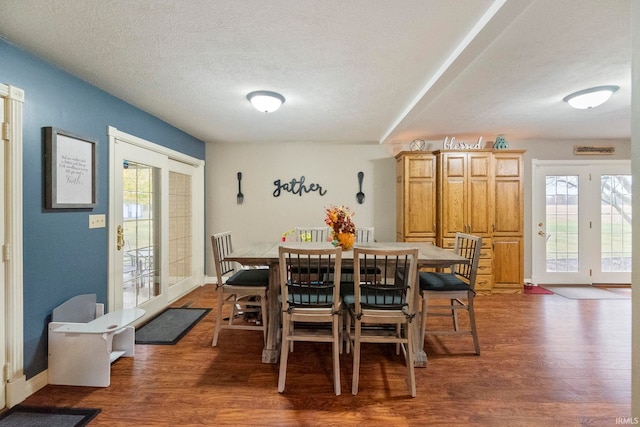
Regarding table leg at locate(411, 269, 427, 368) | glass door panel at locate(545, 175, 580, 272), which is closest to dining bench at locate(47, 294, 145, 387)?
table leg at locate(411, 269, 427, 368)

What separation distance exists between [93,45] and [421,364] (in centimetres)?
323

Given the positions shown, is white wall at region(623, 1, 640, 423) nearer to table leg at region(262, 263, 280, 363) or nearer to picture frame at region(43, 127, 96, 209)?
table leg at region(262, 263, 280, 363)

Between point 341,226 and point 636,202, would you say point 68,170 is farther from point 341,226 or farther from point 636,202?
point 636,202

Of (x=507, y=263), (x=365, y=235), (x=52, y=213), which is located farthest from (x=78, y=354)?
(x=507, y=263)

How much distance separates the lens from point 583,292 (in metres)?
4.33

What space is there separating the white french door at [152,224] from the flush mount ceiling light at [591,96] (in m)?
4.25

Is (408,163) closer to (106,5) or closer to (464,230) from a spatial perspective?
(464,230)

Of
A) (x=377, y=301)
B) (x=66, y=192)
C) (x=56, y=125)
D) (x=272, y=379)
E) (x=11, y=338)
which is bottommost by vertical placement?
(x=272, y=379)

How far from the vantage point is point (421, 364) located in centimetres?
239

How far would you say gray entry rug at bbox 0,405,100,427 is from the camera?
1.75 m

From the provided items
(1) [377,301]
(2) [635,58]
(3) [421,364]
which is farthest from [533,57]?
(3) [421,364]

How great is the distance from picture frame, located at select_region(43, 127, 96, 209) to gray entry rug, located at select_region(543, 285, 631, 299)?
5.68 metres

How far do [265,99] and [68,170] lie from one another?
1623 mm

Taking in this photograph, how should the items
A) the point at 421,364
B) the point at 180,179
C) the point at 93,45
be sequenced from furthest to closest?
the point at 180,179 < the point at 421,364 < the point at 93,45
